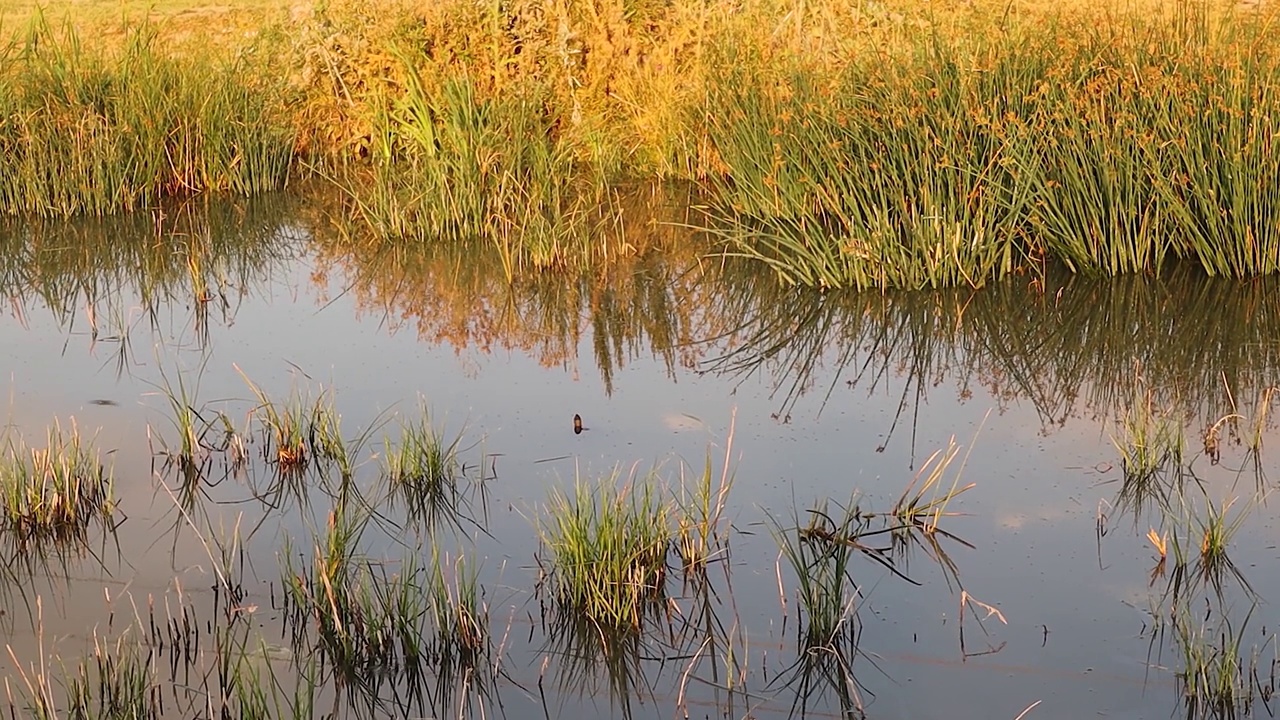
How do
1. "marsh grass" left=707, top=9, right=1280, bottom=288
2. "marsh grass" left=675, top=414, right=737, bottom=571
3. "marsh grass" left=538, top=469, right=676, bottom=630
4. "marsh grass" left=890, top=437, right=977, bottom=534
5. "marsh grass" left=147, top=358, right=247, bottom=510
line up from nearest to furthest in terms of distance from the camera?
"marsh grass" left=538, top=469, right=676, bottom=630
"marsh grass" left=675, top=414, right=737, bottom=571
"marsh grass" left=890, top=437, right=977, bottom=534
"marsh grass" left=147, top=358, right=247, bottom=510
"marsh grass" left=707, top=9, right=1280, bottom=288

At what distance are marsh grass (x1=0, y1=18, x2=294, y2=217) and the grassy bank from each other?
2 centimetres

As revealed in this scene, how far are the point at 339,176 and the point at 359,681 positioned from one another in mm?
7672

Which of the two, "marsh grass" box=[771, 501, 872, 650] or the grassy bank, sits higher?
the grassy bank

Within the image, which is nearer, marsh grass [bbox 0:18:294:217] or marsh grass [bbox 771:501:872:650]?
marsh grass [bbox 771:501:872:650]

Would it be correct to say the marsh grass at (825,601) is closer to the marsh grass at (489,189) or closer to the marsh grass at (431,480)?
the marsh grass at (431,480)

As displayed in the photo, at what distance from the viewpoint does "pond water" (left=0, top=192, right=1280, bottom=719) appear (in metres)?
3.50

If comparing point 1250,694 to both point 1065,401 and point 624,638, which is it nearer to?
point 624,638

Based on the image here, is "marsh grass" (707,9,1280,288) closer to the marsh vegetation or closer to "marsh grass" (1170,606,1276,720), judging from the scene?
the marsh vegetation

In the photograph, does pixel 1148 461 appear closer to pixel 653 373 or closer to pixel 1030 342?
pixel 1030 342

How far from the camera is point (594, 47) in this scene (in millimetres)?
10883

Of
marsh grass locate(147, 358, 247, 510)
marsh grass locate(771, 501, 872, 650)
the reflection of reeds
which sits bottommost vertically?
marsh grass locate(147, 358, 247, 510)

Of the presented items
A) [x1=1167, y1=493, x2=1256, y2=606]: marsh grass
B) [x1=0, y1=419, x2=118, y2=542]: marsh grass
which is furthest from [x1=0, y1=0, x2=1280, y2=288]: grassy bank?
[x1=0, y1=419, x2=118, y2=542]: marsh grass

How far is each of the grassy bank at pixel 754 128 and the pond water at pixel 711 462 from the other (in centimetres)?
30

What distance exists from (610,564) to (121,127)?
6.27m
